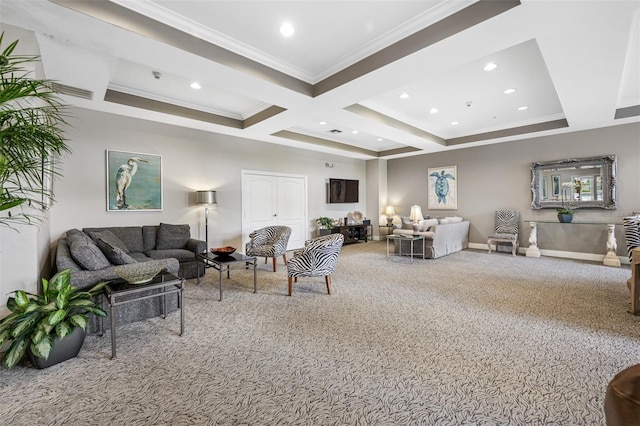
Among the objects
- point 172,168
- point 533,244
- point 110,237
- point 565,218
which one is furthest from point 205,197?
point 565,218

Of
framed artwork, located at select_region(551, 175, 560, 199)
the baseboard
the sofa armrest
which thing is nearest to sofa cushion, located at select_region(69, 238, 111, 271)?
the sofa armrest

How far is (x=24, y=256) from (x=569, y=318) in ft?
17.7

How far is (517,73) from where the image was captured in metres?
4.04

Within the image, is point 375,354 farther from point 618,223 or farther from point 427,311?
point 618,223

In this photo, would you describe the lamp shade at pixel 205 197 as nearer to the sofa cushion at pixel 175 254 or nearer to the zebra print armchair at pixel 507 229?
the sofa cushion at pixel 175 254

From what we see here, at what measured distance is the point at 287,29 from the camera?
2.95m

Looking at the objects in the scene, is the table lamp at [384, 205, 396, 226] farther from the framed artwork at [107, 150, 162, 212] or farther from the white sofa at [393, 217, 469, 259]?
the framed artwork at [107, 150, 162, 212]

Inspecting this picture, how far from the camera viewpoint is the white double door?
265 inches

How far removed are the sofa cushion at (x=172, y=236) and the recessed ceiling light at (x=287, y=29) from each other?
12.3 ft

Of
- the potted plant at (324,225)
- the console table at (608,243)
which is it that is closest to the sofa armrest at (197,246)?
the potted plant at (324,225)

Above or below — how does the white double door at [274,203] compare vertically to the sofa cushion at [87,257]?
above

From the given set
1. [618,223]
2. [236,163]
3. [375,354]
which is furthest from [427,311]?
[618,223]

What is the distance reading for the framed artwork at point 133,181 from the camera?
4.91m

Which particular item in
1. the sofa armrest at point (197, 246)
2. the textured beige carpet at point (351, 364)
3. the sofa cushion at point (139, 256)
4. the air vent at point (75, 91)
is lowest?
the textured beige carpet at point (351, 364)
